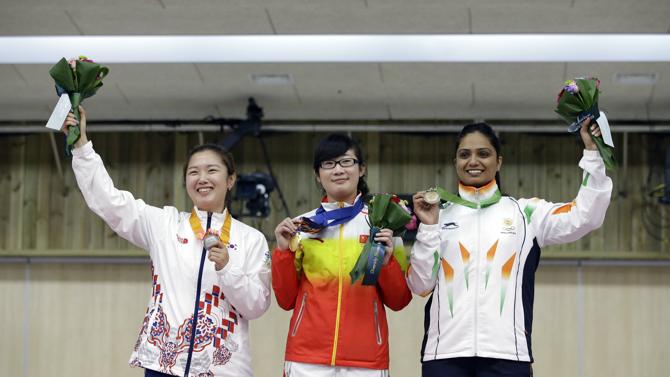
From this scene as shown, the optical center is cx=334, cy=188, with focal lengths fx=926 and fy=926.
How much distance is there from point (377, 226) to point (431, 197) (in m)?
0.20

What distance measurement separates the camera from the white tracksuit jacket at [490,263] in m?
2.88

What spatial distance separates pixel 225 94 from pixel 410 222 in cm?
363

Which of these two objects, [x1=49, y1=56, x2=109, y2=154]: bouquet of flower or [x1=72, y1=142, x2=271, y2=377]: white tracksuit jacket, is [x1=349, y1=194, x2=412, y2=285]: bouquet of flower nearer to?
[x1=72, y1=142, x2=271, y2=377]: white tracksuit jacket

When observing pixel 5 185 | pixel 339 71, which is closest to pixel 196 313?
pixel 339 71

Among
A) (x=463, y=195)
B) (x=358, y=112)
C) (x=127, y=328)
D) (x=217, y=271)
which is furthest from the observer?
(x=358, y=112)

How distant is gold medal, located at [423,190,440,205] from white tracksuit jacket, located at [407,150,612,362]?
0.08 metres

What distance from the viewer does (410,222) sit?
300cm

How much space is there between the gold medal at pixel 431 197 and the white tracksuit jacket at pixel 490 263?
0.08 metres

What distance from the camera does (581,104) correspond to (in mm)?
2941

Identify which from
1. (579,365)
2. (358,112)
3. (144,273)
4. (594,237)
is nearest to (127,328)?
(144,273)

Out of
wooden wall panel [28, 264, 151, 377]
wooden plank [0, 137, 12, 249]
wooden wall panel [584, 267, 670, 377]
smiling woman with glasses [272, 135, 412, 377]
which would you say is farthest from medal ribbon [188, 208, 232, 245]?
wooden plank [0, 137, 12, 249]

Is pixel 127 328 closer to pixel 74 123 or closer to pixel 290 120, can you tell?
pixel 290 120

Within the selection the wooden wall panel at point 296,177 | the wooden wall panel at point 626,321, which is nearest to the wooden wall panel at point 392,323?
the wooden wall panel at point 626,321
